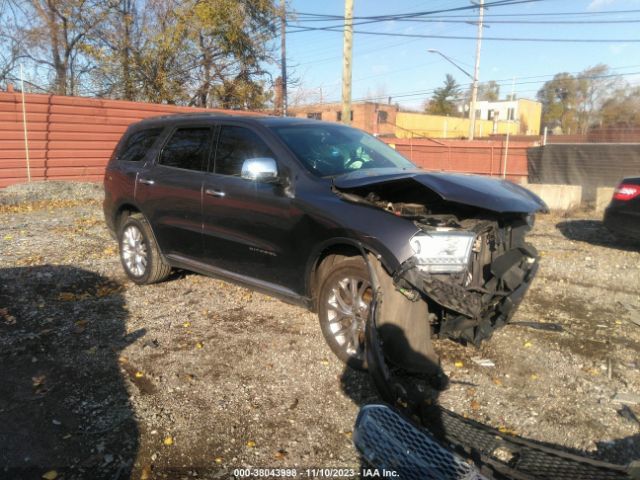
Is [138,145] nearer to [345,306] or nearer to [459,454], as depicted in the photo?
[345,306]

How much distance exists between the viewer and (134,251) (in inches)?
230

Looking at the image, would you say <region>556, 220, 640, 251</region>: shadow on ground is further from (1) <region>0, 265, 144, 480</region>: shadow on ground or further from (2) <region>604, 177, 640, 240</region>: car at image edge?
(1) <region>0, 265, 144, 480</region>: shadow on ground

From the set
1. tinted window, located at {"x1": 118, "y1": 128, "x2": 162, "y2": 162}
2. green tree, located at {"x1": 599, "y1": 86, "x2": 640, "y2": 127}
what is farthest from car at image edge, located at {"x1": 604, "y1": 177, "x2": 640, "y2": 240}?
green tree, located at {"x1": 599, "y1": 86, "x2": 640, "y2": 127}

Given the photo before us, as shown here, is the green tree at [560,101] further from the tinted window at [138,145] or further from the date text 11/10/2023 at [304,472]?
the date text 11/10/2023 at [304,472]

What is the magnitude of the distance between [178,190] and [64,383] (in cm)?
213

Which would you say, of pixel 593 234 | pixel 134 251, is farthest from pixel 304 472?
pixel 593 234

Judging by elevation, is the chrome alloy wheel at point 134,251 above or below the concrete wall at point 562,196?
below

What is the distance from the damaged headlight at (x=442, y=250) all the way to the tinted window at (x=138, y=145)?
3544mm

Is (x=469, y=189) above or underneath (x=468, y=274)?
above

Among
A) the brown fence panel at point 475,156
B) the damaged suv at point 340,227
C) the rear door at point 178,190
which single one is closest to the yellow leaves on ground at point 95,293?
the damaged suv at point 340,227

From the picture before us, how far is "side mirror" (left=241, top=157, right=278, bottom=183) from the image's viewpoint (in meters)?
4.09

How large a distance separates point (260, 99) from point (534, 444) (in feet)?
69.7

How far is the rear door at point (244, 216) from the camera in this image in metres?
4.19

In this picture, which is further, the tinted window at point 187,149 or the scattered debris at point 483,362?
the tinted window at point 187,149
